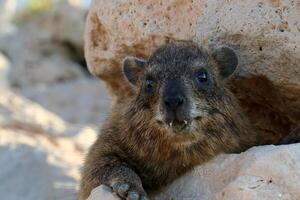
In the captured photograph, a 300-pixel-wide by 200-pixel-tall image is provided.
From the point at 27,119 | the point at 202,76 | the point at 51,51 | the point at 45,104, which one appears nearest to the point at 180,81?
the point at 202,76

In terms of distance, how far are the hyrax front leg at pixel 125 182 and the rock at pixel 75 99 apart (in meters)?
9.90

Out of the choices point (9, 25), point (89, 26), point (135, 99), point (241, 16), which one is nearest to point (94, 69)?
point (89, 26)

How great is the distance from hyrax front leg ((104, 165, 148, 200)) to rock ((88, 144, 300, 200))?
100 millimetres

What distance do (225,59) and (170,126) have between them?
1083 millimetres

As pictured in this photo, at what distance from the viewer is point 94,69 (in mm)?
7852

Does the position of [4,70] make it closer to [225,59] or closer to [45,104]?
[45,104]

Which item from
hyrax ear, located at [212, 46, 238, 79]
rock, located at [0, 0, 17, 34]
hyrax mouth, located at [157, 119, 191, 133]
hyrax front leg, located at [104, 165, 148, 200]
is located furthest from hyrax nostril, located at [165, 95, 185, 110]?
rock, located at [0, 0, 17, 34]

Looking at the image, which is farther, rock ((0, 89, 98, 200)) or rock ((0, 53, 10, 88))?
rock ((0, 53, 10, 88))

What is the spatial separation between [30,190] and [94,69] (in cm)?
236

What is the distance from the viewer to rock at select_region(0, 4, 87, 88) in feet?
65.5

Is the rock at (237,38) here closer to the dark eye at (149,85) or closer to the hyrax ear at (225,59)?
the hyrax ear at (225,59)

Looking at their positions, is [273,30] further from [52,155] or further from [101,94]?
[101,94]

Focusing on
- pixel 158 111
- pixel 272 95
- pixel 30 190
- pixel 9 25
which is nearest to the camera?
pixel 158 111

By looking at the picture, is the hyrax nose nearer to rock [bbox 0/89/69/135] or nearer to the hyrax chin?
the hyrax chin
